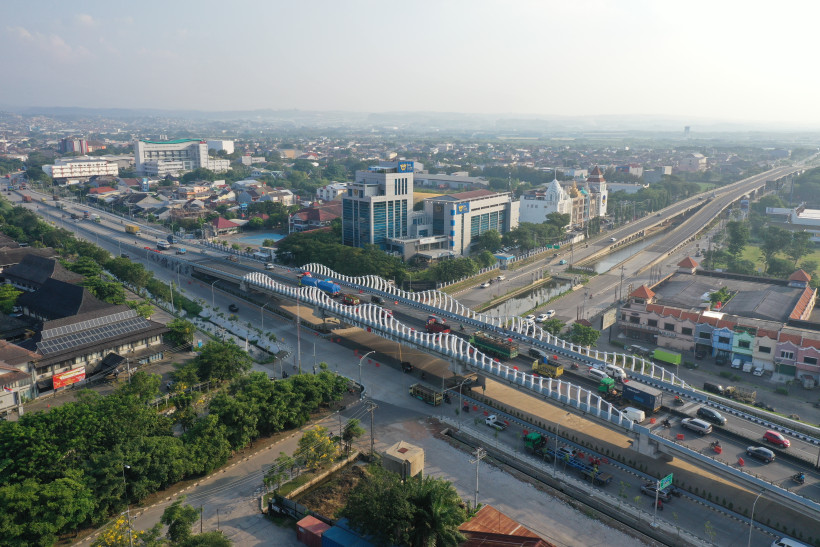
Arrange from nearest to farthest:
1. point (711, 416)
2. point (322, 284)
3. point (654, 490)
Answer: point (654, 490), point (711, 416), point (322, 284)

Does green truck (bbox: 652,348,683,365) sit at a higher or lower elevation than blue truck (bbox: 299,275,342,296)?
lower

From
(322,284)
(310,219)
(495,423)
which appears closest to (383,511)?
(495,423)

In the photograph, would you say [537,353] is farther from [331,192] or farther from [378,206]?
[331,192]

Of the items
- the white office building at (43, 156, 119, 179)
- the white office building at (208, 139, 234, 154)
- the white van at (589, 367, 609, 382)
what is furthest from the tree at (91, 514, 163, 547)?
the white office building at (208, 139, 234, 154)

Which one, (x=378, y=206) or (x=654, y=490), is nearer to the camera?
(x=654, y=490)

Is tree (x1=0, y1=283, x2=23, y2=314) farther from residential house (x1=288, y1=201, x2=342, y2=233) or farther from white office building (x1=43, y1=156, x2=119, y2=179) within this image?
white office building (x1=43, y1=156, x2=119, y2=179)

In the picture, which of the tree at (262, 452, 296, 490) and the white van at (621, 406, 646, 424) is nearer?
the tree at (262, 452, 296, 490)

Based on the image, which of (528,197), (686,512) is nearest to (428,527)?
(686,512)
